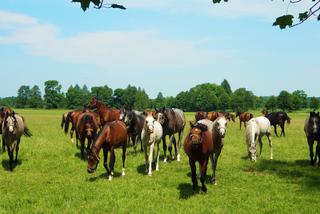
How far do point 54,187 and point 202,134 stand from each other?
4.83m

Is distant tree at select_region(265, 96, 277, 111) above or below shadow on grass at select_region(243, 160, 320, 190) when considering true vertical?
above

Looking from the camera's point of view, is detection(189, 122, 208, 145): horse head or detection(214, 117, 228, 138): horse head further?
detection(214, 117, 228, 138): horse head

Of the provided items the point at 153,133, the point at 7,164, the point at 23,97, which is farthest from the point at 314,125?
the point at 23,97

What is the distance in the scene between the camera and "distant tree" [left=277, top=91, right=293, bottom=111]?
126481mm

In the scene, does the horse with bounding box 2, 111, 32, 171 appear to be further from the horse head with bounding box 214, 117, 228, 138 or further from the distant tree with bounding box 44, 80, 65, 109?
the distant tree with bounding box 44, 80, 65, 109

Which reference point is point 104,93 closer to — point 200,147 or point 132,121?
point 132,121

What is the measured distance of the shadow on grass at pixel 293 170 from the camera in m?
11.5

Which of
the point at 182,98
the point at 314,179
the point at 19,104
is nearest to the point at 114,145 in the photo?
the point at 314,179

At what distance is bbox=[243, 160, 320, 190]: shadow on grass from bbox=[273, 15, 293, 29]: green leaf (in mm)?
7902

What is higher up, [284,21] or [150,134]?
[284,21]

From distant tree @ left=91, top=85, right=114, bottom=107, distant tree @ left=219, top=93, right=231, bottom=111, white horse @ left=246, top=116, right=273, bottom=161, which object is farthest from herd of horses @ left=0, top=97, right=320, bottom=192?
distant tree @ left=91, top=85, right=114, bottom=107

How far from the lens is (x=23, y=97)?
162250 millimetres

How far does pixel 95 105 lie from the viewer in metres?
18.6

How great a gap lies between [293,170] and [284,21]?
10.2 metres
